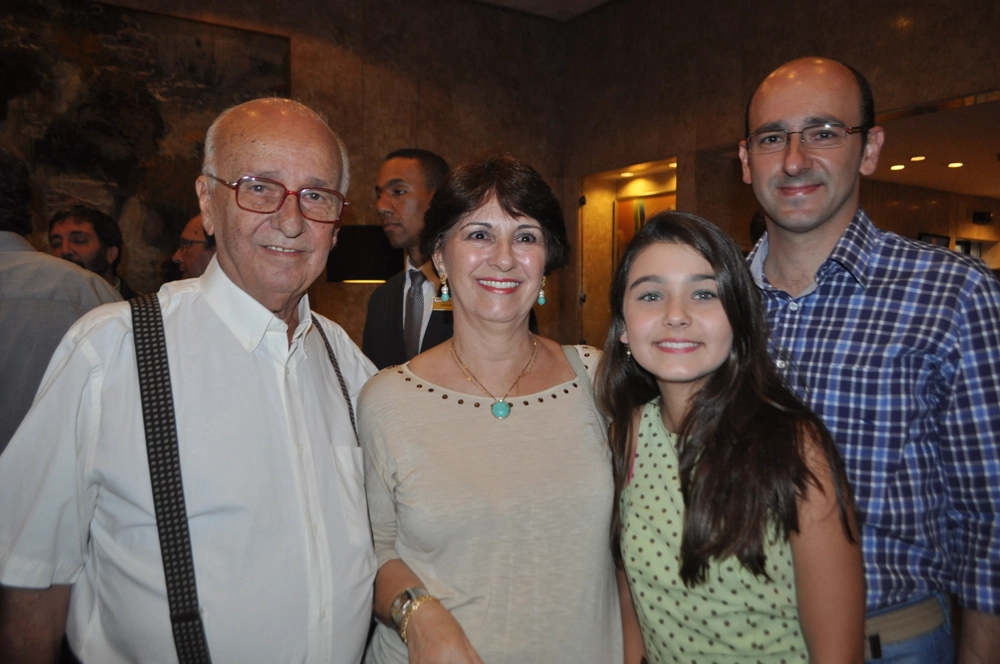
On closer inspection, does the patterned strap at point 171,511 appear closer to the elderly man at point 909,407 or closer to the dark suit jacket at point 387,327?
the elderly man at point 909,407

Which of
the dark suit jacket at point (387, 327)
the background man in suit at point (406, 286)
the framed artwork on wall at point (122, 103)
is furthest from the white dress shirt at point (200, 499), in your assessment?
the framed artwork on wall at point (122, 103)

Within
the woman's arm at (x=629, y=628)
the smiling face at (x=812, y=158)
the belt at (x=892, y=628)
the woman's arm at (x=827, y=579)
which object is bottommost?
the woman's arm at (x=629, y=628)

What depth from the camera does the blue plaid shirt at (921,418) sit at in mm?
1664

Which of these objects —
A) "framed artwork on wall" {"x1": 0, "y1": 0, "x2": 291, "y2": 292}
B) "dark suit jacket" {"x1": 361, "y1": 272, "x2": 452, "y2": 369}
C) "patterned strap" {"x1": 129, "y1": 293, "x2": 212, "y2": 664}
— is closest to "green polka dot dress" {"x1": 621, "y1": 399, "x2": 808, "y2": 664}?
"patterned strap" {"x1": 129, "y1": 293, "x2": 212, "y2": 664}

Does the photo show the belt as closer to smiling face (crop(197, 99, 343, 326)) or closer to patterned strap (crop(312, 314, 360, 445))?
patterned strap (crop(312, 314, 360, 445))

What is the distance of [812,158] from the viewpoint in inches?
76.2

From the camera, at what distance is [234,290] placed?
5.71 ft

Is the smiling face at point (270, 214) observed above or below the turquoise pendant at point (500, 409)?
above

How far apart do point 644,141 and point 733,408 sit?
6.73m

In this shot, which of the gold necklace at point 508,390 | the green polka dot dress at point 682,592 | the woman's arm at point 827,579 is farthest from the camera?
the gold necklace at point 508,390

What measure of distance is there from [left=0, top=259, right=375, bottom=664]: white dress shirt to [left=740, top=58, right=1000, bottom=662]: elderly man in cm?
126

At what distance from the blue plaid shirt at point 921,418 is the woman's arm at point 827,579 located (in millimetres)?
241

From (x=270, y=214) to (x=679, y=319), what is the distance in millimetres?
1044

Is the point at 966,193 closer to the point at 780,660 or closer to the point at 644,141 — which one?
the point at 644,141
